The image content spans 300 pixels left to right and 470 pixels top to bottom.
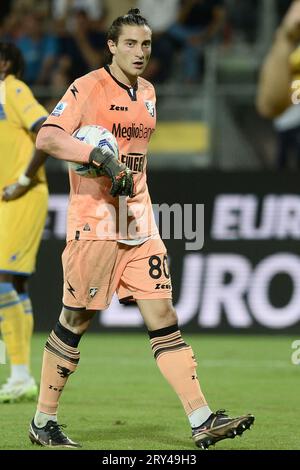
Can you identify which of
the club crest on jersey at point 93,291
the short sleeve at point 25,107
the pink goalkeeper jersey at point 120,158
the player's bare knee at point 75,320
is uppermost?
the short sleeve at point 25,107

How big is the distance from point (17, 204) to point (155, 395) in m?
1.82

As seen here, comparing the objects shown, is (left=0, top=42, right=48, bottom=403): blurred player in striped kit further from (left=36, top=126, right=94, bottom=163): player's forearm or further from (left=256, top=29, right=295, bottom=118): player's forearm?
(left=256, top=29, right=295, bottom=118): player's forearm

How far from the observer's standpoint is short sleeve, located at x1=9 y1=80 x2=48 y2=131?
831 centimetres

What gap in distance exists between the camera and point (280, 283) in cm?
1241

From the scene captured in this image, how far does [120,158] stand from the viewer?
608 centimetres

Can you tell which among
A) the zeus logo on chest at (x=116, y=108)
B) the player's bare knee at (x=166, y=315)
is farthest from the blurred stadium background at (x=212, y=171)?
the zeus logo on chest at (x=116, y=108)

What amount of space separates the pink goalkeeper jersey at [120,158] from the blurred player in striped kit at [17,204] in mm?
2111

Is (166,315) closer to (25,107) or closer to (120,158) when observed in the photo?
(120,158)

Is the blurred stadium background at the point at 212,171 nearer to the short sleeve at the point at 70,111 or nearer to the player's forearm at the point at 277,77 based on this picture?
the short sleeve at the point at 70,111

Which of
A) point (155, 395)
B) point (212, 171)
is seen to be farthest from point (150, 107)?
point (212, 171)

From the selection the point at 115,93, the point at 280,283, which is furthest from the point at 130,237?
the point at 280,283

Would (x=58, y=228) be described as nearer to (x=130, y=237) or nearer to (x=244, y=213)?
(x=244, y=213)

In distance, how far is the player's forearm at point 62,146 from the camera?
5.75 m

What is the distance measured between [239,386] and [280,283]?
3.67 meters
